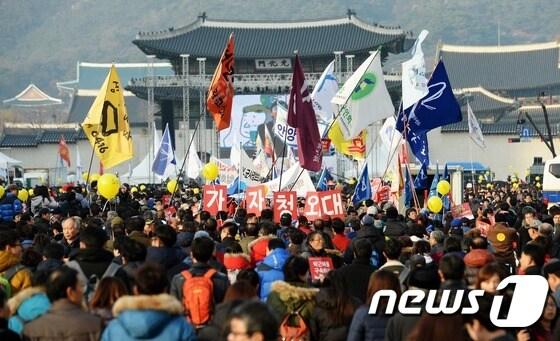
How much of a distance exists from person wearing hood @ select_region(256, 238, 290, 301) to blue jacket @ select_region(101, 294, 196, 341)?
2703 millimetres

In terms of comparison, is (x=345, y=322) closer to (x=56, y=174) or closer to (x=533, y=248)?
(x=533, y=248)

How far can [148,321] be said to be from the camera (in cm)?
629

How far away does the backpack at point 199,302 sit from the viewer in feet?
26.6

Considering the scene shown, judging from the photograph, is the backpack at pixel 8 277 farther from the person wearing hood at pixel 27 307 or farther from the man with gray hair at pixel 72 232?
the man with gray hair at pixel 72 232

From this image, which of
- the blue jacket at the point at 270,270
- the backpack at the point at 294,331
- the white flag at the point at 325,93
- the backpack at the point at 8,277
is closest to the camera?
the backpack at the point at 294,331

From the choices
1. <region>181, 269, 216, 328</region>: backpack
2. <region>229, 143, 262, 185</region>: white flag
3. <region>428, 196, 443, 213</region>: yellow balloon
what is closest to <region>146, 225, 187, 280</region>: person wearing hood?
<region>181, 269, 216, 328</region>: backpack

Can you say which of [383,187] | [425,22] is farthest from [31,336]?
[425,22]

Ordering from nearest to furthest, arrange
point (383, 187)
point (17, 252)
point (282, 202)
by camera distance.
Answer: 1. point (17, 252)
2. point (282, 202)
3. point (383, 187)

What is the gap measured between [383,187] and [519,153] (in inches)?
1473

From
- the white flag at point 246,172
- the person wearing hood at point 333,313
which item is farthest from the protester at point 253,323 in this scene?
the white flag at point 246,172

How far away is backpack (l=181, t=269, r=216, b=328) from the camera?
26.6 feet

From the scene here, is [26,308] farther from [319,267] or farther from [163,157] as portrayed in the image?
[163,157]

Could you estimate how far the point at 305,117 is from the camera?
1784 cm

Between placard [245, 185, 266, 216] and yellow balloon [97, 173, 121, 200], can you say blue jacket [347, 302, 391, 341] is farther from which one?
yellow balloon [97, 173, 121, 200]
